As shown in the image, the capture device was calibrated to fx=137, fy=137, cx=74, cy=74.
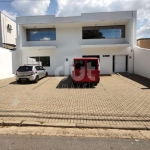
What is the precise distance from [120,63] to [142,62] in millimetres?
3217

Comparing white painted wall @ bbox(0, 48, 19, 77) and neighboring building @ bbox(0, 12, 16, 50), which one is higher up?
neighboring building @ bbox(0, 12, 16, 50)

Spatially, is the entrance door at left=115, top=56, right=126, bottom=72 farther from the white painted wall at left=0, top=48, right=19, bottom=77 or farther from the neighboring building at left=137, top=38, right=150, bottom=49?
the white painted wall at left=0, top=48, right=19, bottom=77

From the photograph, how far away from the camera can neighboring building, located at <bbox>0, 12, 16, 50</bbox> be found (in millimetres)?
20891

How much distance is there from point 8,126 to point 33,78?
277 inches

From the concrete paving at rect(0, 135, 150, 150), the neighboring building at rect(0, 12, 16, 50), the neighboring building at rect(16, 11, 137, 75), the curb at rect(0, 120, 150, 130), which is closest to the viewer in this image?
the concrete paving at rect(0, 135, 150, 150)

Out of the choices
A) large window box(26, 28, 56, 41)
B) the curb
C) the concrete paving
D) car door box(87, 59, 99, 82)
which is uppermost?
large window box(26, 28, 56, 41)

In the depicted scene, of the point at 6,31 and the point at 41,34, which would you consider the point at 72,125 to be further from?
the point at 6,31

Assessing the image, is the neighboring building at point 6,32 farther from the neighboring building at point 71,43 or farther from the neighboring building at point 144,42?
the neighboring building at point 144,42

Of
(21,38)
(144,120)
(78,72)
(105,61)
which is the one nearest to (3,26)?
(21,38)

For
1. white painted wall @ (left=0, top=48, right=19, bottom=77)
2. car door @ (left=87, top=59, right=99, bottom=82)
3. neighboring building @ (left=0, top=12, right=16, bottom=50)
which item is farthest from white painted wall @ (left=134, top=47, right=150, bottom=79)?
neighboring building @ (left=0, top=12, right=16, bottom=50)

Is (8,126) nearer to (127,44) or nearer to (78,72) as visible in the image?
(78,72)

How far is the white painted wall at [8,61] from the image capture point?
44.6ft

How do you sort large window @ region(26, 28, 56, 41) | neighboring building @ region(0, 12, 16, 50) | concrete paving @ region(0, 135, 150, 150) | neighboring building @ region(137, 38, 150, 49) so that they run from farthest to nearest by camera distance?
neighboring building @ region(0, 12, 16, 50)
neighboring building @ region(137, 38, 150, 49)
large window @ region(26, 28, 56, 41)
concrete paving @ region(0, 135, 150, 150)

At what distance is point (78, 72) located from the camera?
937cm
